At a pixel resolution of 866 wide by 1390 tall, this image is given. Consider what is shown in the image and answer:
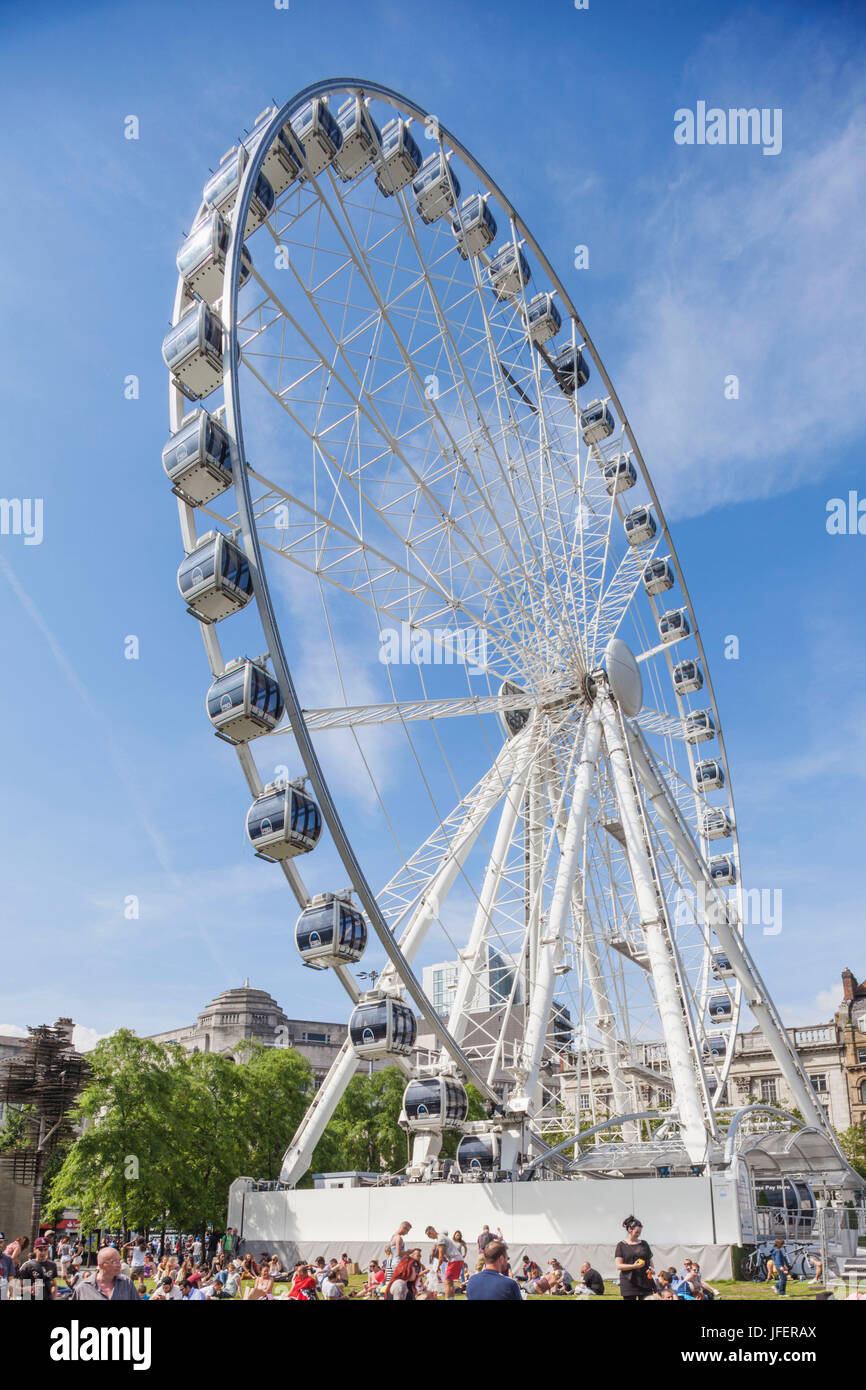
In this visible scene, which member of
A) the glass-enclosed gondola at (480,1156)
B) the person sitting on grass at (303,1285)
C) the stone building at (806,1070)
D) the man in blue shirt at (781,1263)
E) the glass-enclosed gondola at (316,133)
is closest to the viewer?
the person sitting on grass at (303,1285)

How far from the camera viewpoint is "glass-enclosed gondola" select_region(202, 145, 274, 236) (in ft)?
82.3

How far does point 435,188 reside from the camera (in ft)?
111

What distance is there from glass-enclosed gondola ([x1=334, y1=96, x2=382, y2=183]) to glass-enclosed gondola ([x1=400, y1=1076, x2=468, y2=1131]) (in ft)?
78.7

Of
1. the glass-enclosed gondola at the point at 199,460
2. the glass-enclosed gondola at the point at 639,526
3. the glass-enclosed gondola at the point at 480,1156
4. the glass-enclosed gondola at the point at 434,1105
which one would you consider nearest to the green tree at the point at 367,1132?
the glass-enclosed gondola at the point at 480,1156

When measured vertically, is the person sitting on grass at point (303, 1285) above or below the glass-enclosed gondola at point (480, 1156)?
below

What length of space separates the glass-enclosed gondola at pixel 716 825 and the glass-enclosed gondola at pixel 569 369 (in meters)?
18.8

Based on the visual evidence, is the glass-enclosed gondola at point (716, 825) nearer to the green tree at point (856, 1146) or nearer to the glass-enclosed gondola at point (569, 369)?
the glass-enclosed gondola at point (569, 369)

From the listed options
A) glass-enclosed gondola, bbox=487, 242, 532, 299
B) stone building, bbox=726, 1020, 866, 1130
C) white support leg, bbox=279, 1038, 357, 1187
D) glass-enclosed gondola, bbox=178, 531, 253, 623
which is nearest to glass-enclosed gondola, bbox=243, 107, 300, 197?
glass-enclosed gondola, bbox=178, 531, 253, 623

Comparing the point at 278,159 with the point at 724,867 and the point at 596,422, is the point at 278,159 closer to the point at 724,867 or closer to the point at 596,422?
the point at 596,422

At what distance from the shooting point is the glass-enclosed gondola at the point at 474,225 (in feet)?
114

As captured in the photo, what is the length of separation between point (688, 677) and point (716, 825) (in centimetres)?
654
